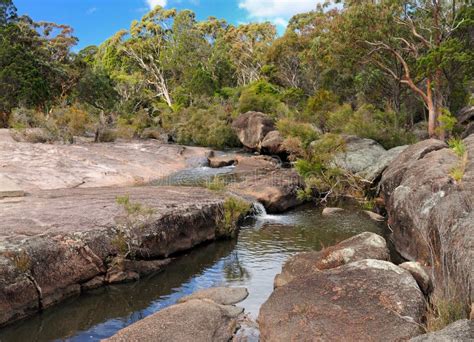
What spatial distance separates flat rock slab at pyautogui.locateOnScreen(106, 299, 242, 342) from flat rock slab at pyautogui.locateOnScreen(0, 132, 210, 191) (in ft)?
40.6

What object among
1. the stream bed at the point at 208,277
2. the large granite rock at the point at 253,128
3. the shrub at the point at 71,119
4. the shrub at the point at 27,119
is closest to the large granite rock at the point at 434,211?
the stream bed at the point at 208,277

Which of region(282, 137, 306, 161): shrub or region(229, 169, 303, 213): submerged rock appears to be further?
region(282, 137, 306, 161): shrub

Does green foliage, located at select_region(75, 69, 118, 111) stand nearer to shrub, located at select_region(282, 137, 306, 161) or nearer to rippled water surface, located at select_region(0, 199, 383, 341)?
shrub, located at select_region(282, 137, 306, 161)

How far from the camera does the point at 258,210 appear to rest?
1920 centimetres

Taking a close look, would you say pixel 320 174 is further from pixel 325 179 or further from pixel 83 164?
pixel 83 164

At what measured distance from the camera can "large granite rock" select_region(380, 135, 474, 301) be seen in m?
8.05

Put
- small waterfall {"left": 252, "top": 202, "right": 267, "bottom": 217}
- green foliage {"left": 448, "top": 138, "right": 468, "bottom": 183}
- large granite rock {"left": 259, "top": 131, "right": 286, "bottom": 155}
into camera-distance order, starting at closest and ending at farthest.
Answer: green foliage {"left": 448, "top": 138, "right": 468, "bottom": 183}, small waterfall {"left": 252, "top": 202, "right": 267, "bottom": 217}, large granite rock {"left": 259, "top": 131, "right": 286, "bottom": 155}

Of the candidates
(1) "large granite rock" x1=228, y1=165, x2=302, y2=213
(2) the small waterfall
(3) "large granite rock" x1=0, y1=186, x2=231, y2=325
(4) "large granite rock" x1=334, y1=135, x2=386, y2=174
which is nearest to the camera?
(3) "large granite rock" x1=0, y1=186, x2=231, y2=325

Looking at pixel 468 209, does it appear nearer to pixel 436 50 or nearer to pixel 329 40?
pixel 436 50

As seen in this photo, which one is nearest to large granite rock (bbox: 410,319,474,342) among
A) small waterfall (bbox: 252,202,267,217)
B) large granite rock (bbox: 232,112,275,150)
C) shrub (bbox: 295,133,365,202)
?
small waterfall (bbox: 252,202,267,217)

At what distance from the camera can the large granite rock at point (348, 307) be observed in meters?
7.26

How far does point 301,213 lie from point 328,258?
9.09 meters

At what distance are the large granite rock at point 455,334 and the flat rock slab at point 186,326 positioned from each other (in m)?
3.92

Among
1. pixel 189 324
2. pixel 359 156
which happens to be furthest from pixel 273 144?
pixel 189 324
